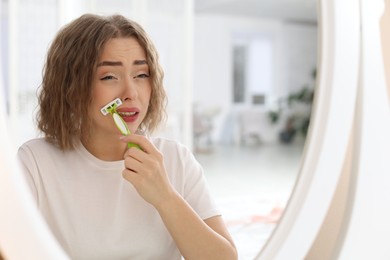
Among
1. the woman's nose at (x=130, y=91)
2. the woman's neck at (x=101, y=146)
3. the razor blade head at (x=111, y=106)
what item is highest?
the woman's nose at (x=130, y=91)

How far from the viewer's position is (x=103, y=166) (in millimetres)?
574

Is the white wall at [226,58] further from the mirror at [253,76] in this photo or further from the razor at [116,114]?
the razor at [116,114]

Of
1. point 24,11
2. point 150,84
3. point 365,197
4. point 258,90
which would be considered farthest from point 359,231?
point 258,90

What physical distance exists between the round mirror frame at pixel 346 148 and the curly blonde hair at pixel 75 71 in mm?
199

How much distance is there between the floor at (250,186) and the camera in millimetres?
1701

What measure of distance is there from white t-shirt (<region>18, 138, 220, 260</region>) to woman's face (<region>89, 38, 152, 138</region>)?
67mm

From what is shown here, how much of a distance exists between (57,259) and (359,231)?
0.30 m

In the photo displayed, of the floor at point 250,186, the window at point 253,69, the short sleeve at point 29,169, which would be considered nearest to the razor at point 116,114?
the short sleeve at point 29,169

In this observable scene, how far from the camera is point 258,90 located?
6367 millimetres

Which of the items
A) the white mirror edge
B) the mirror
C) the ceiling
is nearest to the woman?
the white mirror edge

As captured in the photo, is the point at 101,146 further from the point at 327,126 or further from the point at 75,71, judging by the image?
the point at 327,126

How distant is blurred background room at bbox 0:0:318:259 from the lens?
8.57ft

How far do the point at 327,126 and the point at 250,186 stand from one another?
2416 millimetres

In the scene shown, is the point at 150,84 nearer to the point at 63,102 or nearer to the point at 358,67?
the point at 63,102
